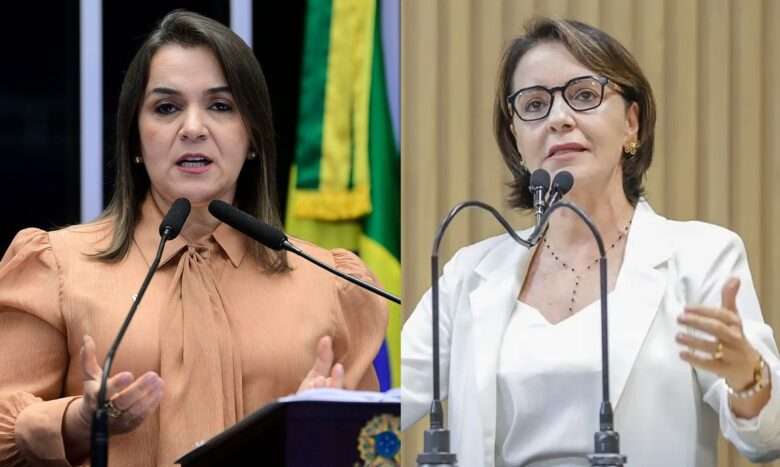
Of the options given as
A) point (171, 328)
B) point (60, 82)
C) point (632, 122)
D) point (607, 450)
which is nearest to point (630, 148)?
point (632, 122)

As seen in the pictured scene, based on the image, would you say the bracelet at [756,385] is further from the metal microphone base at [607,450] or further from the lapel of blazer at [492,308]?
the lapel of blazer at [492,308]

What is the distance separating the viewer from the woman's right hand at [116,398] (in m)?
2.29

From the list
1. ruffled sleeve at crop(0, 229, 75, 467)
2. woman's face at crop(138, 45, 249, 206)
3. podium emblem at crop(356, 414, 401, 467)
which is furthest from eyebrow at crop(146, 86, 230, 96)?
podium emblem at crop(356, 414, 401, 467)

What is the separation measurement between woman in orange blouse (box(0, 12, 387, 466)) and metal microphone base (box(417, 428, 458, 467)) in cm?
42

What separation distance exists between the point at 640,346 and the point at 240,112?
0.86 metres

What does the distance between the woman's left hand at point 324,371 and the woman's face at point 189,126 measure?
13.7 inches

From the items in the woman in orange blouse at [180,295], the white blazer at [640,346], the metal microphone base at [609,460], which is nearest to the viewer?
the metal microphone base at [609,460]

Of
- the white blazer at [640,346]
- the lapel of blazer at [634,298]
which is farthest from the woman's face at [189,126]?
the lapel of blazer at [634,298]

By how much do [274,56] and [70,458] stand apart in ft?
4.53

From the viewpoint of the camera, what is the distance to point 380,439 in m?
2.27

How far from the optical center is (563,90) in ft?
7.52

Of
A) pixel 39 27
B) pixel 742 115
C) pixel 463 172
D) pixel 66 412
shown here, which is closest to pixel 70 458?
pixel 66 412

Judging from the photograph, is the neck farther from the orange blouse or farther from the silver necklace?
the orange blouse

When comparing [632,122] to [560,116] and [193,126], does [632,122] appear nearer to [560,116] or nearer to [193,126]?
[560,116]
